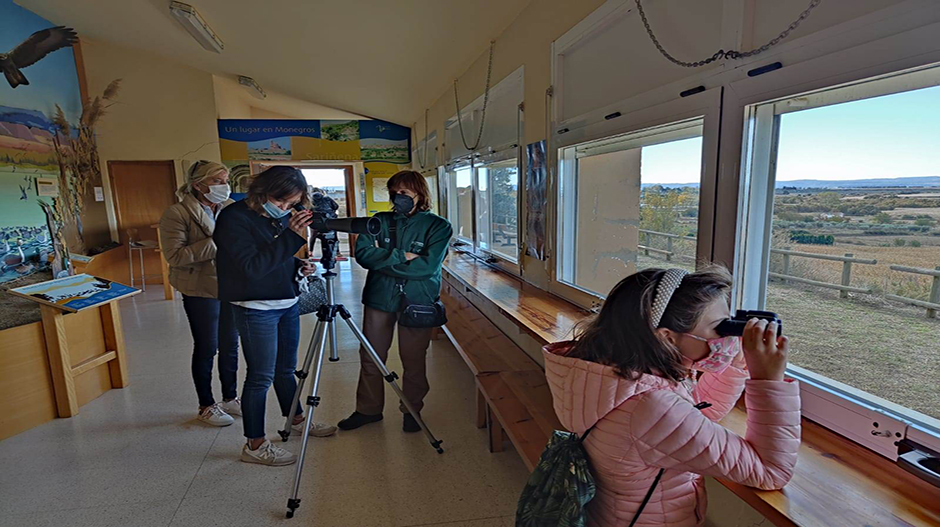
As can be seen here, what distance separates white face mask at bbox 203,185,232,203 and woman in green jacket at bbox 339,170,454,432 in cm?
101

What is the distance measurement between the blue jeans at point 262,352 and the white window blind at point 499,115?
1.92 metres

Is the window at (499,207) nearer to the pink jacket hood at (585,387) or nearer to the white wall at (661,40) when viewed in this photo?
the white wall at (661,40)

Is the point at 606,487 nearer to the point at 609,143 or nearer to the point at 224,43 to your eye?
the point at 609,143

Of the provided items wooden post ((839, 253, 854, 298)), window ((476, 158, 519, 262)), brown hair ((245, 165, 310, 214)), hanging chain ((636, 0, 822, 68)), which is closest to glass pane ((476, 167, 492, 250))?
window ((476, 158, 519, 262))

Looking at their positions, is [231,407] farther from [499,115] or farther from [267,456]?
[499,115]

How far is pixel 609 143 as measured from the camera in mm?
2182

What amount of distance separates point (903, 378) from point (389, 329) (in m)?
2.01

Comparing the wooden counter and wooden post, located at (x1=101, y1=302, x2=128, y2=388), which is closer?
the wooden counter

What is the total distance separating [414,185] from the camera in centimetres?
226

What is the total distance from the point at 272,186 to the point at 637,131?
155 cm

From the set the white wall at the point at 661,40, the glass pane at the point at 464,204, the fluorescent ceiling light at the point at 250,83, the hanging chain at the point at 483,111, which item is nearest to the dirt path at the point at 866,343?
the white wall at the point at 661,40

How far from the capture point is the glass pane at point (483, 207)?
4.23 meters

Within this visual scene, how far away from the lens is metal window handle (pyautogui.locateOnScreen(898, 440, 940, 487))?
0.97m

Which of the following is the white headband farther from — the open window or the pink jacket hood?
the open window
